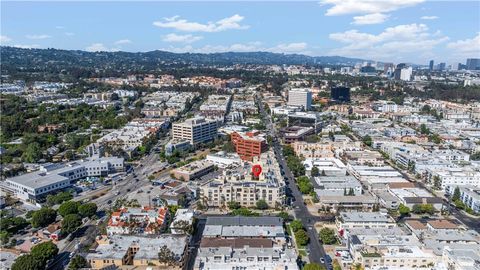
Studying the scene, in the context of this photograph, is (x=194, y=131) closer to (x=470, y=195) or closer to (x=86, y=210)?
(x=86, y=210)

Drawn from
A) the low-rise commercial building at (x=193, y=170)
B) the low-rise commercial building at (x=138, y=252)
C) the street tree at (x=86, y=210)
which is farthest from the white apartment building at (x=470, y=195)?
the street tree at (x=86, y=210)

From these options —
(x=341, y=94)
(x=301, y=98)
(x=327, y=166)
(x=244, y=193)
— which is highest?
(x=341, y=94)

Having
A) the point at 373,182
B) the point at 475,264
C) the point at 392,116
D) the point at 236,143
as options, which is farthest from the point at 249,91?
the point at 475,264

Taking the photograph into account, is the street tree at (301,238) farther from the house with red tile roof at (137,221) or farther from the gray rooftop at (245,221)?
the house with red tile roof at (137,221)

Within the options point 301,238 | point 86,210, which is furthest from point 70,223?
point 301,238

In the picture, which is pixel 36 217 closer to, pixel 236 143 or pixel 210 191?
pixel 210 191

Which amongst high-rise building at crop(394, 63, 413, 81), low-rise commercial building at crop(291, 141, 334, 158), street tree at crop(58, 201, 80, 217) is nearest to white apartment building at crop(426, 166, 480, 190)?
low-rise commercial building at crop(291, 141, 334, 158)

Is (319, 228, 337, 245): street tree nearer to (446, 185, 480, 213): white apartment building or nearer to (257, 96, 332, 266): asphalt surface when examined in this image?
(257, 96, 332, 266): asphalt surface

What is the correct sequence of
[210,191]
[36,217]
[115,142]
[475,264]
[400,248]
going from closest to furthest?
[475,264], [400,248], [36,217], [210,191], [115,142]
